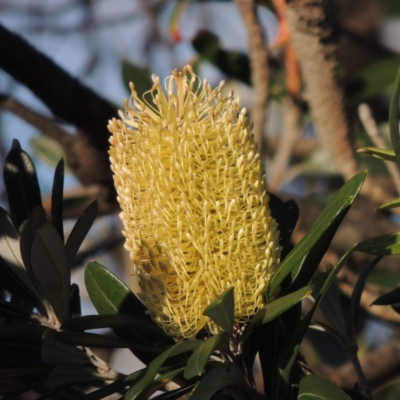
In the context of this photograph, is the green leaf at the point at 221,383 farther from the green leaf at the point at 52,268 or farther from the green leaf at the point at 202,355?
the green leaf at the point at 52,268

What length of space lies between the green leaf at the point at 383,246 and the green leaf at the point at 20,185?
278 millimetres

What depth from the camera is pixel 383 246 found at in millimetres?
578

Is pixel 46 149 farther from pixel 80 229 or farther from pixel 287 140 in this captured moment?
pixel 80 229

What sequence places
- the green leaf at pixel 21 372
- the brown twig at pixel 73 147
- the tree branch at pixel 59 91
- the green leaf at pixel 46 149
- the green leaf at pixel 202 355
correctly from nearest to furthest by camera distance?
1. the green leaf at pixel 202 355
2. the green leaf at pixel 21 372
3. the tree branch at pixel 59 91
4. the brown twig at pixel 73 147
5. the green leaf at pixel 46 149

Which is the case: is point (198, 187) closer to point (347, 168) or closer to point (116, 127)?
point (116, 127)

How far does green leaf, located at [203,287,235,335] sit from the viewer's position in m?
0.47

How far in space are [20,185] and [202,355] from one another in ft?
0.84

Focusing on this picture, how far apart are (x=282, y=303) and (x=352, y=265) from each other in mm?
874

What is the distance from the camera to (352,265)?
1.35 m

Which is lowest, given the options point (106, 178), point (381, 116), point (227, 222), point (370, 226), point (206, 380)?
point (206, 380)

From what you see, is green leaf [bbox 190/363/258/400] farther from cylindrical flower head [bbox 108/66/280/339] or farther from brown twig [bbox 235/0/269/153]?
brown twig [bbox 235/0/269/153]

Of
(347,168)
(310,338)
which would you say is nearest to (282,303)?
(347,168)

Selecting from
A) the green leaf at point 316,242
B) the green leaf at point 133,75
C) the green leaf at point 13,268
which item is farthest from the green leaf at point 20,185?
the green leaf at point 133,75

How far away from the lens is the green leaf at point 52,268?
534 mm
